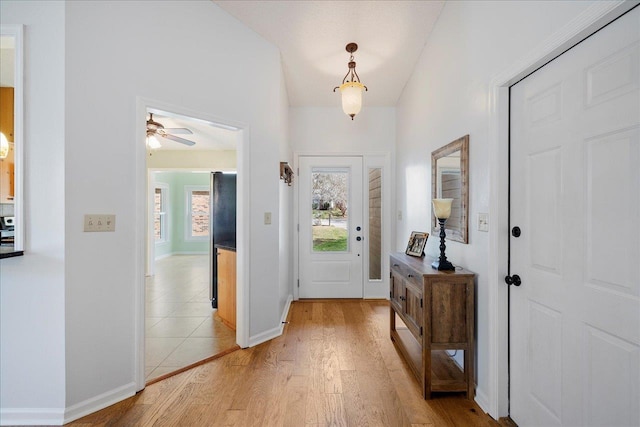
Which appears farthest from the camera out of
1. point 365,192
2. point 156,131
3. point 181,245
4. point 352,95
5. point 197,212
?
point 197,212

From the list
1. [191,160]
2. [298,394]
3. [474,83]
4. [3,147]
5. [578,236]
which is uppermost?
[191,160]

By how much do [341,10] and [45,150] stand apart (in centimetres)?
235

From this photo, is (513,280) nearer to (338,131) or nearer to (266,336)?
(266,336)

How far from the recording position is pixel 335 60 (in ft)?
10.0

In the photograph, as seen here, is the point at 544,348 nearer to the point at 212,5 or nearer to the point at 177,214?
the point at 212,5

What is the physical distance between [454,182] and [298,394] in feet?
6.38

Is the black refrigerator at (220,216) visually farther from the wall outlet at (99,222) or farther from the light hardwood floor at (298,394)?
the wall outlet at (99,222)

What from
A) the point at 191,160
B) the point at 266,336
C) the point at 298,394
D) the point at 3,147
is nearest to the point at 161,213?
the point at 191,160

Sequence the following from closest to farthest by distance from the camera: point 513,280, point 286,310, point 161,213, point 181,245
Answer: point 513,280 → point 286,310 → point 161,213 → point 181,245

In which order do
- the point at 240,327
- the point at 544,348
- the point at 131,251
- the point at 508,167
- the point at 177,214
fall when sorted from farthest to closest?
1. the point at 177,214
2. the point at 240,327
3. the point at 131,251
4. the point at 508,167
5. the point at 544,348

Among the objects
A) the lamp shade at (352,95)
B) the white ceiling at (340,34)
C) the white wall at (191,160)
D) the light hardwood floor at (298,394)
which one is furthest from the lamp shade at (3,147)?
the white wall at (191,160)

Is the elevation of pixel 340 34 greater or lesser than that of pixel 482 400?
greater

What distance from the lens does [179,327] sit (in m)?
3.06

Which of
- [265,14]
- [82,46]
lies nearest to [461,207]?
[265,14]
